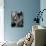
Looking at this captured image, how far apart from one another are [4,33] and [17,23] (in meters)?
0.62

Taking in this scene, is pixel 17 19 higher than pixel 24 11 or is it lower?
lower

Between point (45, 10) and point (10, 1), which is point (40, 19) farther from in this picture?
point (10, 1)

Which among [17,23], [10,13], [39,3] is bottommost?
[17,23]

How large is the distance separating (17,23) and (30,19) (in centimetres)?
52

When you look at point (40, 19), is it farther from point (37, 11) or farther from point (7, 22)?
point (7, 22)

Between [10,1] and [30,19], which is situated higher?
[10,1]

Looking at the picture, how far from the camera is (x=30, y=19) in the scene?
5117mm

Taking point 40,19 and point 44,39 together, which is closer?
point 44,39

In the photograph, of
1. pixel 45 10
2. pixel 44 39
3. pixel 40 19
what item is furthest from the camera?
pixel 40 19

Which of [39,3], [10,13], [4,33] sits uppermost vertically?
[39,3]

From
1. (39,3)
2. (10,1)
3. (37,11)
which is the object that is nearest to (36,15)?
(37,11)

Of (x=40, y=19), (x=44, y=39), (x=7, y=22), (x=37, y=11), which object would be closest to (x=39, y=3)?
(x=37, y=11)

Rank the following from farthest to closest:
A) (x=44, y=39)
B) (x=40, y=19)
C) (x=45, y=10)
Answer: (x=40, y=19)
(x=45, y=10)
(x=44, y=39)

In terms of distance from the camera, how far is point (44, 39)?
2549mm
